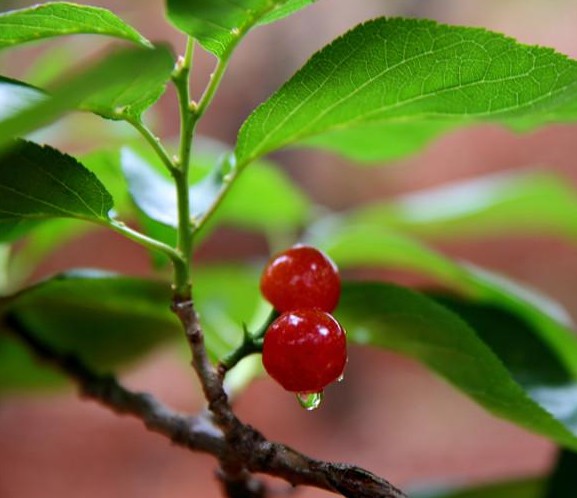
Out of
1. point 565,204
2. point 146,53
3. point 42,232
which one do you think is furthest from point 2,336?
point 565,204

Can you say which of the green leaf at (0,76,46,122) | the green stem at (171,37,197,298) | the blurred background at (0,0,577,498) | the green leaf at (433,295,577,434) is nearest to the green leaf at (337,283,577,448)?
the green leaf at (433,295,577,434)

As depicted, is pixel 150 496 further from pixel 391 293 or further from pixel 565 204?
pixel 391 293

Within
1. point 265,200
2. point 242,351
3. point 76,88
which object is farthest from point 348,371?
point 76,88

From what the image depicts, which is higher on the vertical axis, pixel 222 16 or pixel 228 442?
pixel 222 16

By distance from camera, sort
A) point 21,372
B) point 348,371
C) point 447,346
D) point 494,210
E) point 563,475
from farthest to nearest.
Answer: point 348,371
point 494,210
point 21,372
point 563,475
point 447,346

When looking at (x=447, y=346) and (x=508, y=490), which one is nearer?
(x=447, y=346)

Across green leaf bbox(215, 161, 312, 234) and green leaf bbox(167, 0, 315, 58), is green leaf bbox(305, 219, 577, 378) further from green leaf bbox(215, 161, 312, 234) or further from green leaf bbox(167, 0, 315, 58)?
green leaf bbox(167, 0, 315, 58)

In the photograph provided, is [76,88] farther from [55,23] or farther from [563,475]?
[563,475]

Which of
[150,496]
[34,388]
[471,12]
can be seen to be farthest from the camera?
[471,12]
